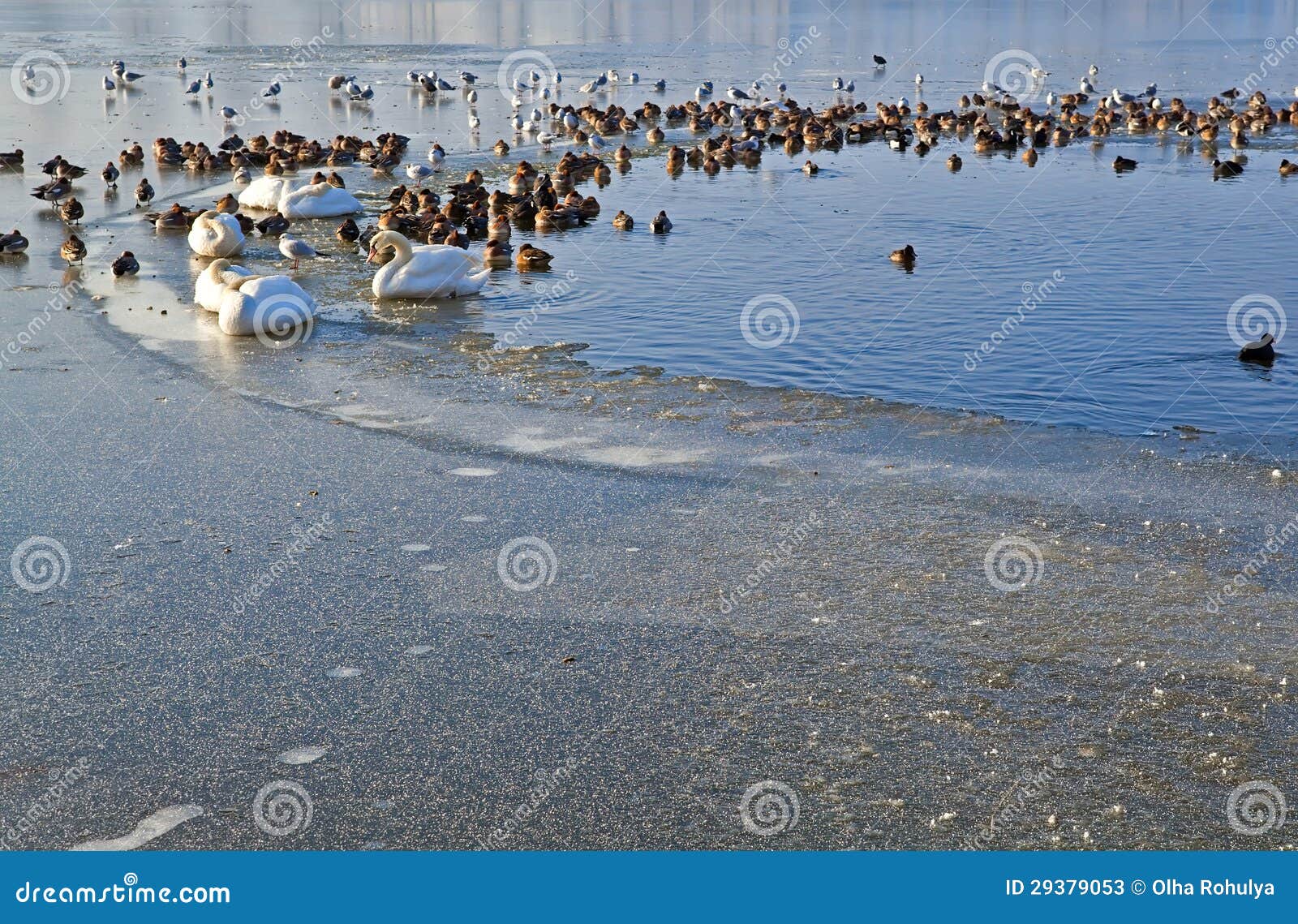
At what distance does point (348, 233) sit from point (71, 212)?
12.7 feet

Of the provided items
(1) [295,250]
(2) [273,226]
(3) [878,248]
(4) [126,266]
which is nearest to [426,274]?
(1) [295,250]

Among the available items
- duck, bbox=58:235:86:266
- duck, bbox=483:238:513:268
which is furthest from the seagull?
duck, bbox=58:235:86:266

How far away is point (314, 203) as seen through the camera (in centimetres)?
1852

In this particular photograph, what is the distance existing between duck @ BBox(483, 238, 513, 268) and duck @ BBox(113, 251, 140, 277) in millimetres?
3801

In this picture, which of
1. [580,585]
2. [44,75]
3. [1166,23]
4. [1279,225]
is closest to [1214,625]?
[580,585]

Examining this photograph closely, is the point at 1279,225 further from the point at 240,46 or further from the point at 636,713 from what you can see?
the point at 240,46

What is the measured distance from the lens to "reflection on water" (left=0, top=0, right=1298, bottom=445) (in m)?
11.7

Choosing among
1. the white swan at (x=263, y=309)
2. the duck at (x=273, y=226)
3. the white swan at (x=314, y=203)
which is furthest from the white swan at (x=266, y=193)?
the white swan at (x=263, y=309)

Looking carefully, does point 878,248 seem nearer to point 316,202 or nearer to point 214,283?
point 316,202

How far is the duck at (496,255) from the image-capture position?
16.0 meters

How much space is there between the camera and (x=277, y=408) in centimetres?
1032

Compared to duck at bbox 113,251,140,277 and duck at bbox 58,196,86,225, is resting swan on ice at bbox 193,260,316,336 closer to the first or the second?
duck at bbox 113,251,140,277

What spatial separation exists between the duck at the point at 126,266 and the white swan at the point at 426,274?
9.47 feet

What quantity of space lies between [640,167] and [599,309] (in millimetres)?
11161
